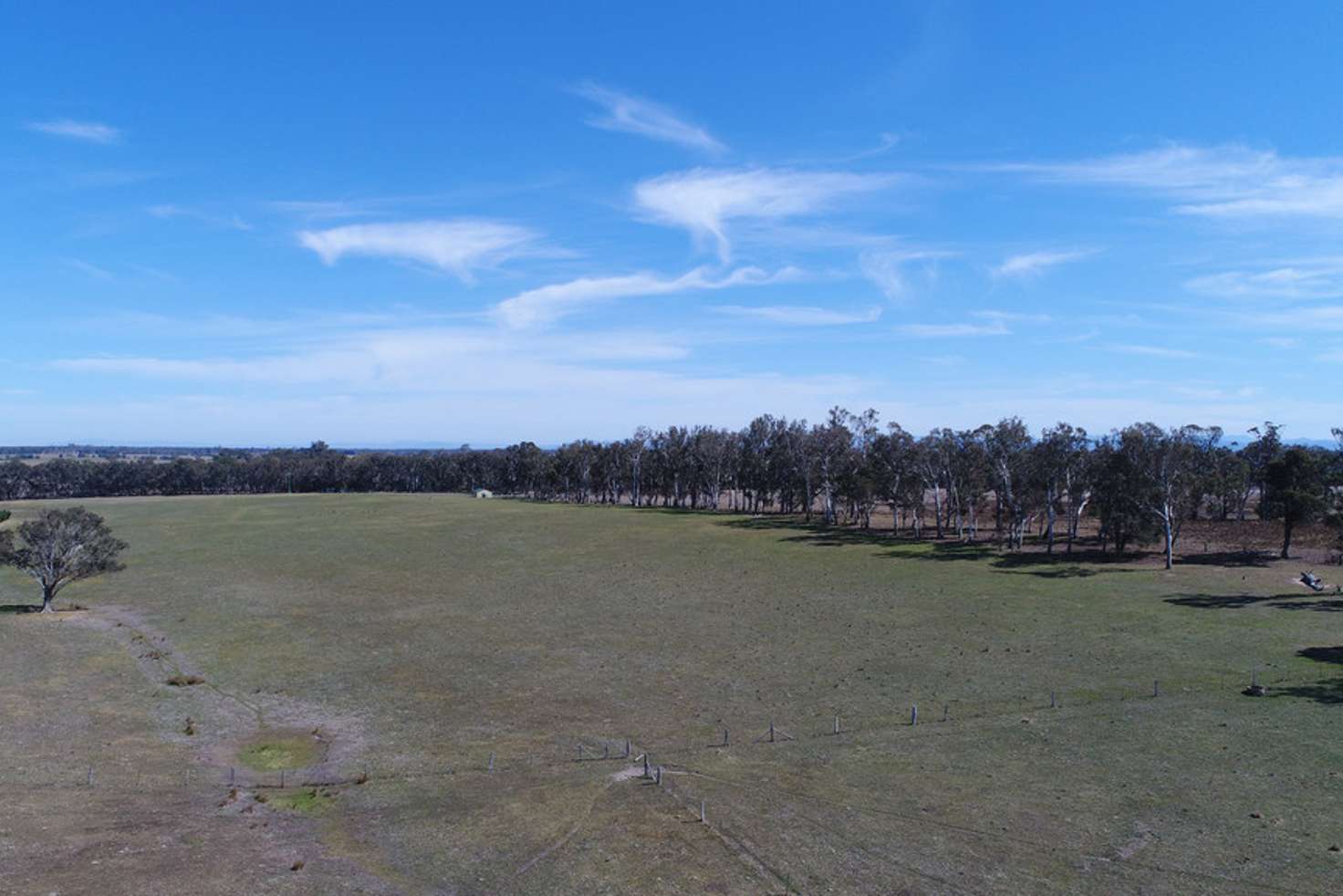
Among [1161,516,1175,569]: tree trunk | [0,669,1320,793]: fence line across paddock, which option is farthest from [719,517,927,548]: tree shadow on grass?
[0,669,1320,793]: fence line across paddock

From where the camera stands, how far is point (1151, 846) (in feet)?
78.0

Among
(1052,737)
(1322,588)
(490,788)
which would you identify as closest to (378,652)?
(490,788)

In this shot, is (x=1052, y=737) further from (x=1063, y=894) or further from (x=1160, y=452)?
(x=1160, y=452)

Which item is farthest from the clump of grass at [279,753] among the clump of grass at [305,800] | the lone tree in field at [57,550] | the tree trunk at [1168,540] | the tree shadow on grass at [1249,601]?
the tree trunk at [1168,540]

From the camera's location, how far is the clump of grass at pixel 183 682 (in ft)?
142

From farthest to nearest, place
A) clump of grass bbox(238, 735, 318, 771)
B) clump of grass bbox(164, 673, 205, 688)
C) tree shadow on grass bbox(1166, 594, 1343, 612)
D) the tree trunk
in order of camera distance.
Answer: the tree trunk < tree shadow on grass bbox(1166, 594, 1343, 612) < clump of grass bbox(164, 673, 205, 688) < clump of grass bbox(238, 735, 318, 771)

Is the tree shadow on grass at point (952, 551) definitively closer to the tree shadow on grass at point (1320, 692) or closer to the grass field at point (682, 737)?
the grass field at point (682, 737)

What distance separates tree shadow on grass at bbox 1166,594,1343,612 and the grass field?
54 centimetres

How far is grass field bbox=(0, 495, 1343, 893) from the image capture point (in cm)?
2306

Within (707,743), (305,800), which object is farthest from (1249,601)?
(305,800)

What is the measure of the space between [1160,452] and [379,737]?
77.5m

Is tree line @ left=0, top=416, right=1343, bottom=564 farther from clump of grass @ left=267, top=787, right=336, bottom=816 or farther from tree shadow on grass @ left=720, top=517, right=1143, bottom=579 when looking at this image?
clump of grass @ left=267, top=787, right=336, bottom=816

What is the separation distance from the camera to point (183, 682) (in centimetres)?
4362

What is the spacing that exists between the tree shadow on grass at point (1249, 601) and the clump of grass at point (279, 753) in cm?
6039
